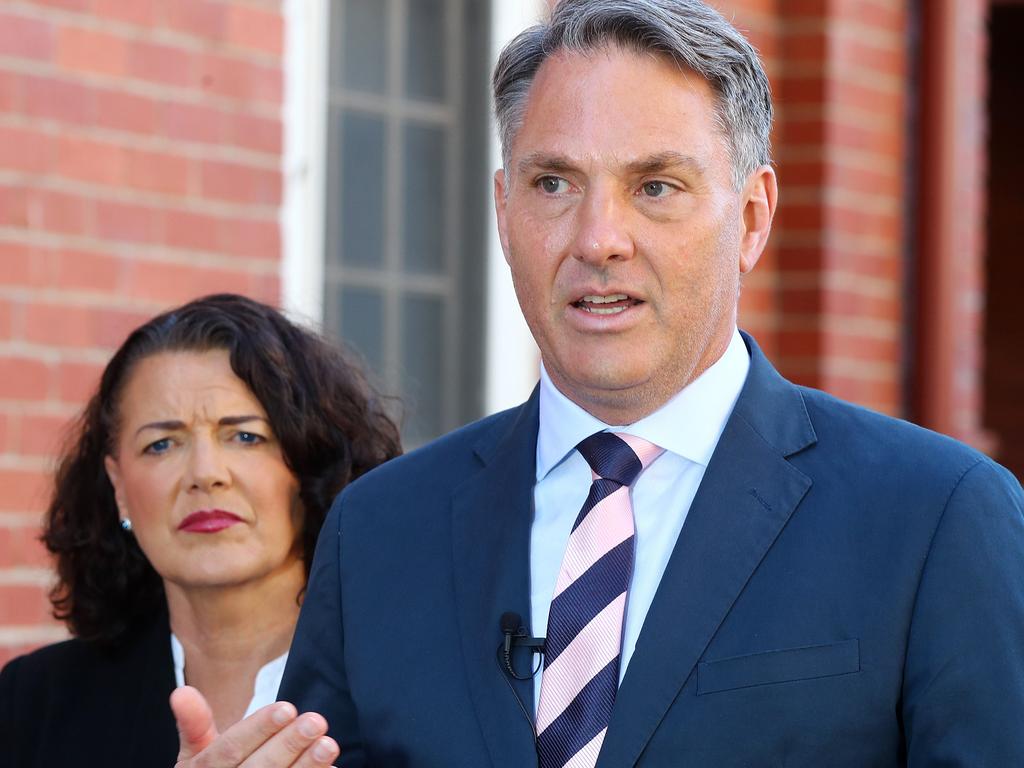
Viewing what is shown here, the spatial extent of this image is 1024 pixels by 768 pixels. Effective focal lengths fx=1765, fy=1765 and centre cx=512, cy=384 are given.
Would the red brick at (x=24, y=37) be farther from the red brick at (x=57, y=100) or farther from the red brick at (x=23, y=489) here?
the red brick at (x=23, y=489)

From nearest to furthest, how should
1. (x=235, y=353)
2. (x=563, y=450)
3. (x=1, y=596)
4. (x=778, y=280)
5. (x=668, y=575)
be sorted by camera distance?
1. (x=668, y=575)
2. (x=563, y=450)
3. (x=235, y=353)
4. (x=1, y=596)
5. (x=778, y=280)

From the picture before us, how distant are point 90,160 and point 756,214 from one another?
7.20 ft

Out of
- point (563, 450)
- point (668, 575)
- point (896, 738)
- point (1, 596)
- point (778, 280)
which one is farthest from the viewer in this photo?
point (778, 280)

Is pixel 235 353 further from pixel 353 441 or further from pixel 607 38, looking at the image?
pixel 607 38

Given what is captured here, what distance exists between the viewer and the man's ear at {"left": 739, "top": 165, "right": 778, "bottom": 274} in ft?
8.29

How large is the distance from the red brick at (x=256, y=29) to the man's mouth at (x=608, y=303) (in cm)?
242

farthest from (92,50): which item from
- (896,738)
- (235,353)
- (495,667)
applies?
(896,738)

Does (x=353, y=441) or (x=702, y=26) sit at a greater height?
(x=702, y=26)

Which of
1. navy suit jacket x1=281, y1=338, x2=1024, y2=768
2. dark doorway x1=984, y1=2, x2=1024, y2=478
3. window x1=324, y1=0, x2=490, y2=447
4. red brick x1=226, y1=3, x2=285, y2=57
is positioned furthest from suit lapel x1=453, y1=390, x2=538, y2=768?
dark doorway x1=984, y1=2, x2=1024, y2=478

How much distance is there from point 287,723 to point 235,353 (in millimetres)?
1442

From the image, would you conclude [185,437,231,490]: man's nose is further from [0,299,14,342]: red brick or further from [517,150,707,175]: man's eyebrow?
[517,150,707,175]: man's eyebrow

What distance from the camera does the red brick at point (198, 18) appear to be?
4422mm

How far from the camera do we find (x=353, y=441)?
12.3 feet

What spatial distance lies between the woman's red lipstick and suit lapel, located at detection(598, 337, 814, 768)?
1389 millimetres
